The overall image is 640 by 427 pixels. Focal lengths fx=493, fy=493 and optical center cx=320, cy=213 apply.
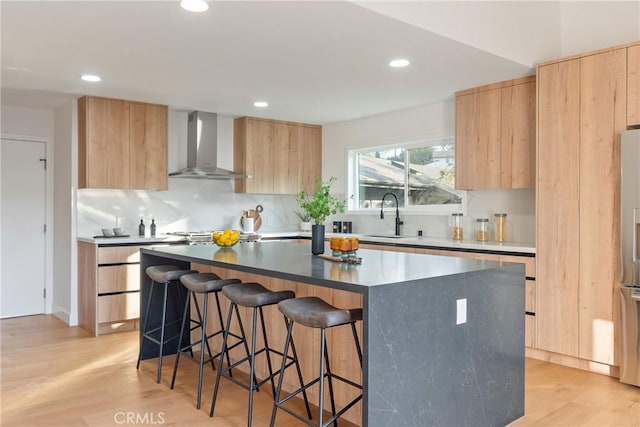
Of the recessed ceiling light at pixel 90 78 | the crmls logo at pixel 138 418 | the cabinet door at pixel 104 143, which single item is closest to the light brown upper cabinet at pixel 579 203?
the crmls logo at pixel 138 418

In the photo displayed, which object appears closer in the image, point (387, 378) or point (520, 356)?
point (387, 378)

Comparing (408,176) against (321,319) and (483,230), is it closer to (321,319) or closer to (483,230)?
(483,230)

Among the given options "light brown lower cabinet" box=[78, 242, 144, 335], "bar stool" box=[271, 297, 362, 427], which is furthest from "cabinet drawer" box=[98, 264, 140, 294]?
"bar stool" box=[271, 297, 362, 427]

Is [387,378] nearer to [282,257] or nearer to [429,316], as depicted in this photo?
[429,316]

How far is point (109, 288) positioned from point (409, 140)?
11.3ft

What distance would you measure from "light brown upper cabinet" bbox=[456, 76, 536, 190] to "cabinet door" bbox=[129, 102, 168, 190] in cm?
306

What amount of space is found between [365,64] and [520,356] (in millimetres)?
2323

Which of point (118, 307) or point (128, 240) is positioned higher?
point (128, 240)

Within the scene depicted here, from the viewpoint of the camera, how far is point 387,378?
2.00 meters

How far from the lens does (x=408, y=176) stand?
222 inches

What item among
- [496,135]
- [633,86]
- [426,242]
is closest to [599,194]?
[633,86]

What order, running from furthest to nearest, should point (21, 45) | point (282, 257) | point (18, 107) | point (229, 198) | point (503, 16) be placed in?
point (229, 198) → point (18, 107) → point (503, 16) → point (21, 45) → point (282, 257)

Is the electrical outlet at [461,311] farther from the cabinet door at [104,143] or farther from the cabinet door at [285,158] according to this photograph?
the cabinet door at [285,158]

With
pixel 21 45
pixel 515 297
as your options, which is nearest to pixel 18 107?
pixel 21 45
